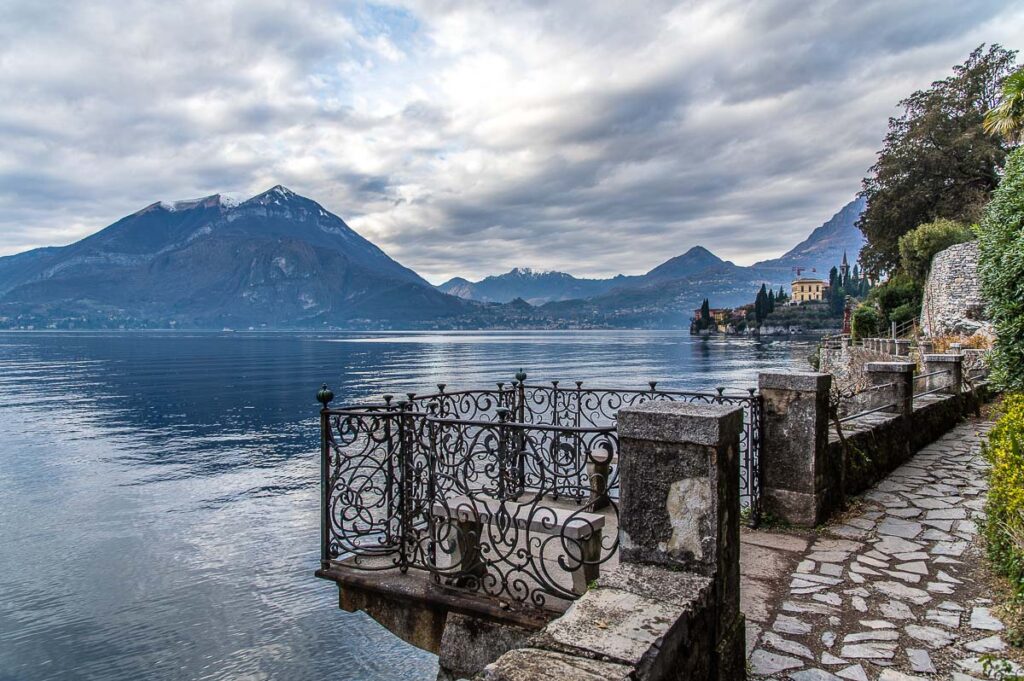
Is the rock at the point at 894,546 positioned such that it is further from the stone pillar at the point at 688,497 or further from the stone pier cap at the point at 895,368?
the stone pier cap at the point at 895,368

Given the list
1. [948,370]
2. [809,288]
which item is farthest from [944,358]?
[809,288]

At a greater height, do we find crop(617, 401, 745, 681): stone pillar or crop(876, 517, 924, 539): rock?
crop(617, 401, 745, 681): stone pillar

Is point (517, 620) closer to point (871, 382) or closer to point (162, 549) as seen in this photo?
point (871, 382)

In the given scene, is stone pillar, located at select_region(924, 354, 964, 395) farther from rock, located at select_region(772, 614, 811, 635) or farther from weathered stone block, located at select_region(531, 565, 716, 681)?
weathered stone block, located at select_region(531, 565, 716, 681)

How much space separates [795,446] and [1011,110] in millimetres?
13842

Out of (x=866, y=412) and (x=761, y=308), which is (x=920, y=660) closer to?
(x=866, y=412)

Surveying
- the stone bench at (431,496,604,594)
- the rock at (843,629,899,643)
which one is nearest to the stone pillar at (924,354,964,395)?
the rock at (843,629,899,643)

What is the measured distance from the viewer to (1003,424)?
5.52m

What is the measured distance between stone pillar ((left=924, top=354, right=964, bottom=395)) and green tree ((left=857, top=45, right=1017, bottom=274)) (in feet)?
94.7

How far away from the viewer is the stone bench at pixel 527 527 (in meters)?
3.96

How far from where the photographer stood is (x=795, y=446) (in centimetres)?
596

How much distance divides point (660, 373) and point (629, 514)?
2264 inches

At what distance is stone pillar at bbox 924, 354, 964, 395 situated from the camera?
40.9 ft

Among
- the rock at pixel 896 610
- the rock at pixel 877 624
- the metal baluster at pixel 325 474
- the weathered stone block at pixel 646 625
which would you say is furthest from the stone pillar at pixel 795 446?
the metal baluster at pixel 325 474
